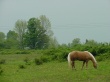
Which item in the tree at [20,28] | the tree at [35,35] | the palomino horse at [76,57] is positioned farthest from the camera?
the tree at [20,28]

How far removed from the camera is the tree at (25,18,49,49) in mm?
65938

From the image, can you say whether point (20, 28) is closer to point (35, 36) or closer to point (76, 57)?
point (35, 36)

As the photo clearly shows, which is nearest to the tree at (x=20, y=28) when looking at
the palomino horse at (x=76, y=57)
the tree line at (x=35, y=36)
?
the tree line at (x=35, y=36)

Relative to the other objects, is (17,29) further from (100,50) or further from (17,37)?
(100,50)

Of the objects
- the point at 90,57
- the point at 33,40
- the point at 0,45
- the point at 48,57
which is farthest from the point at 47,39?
the point at 90,57

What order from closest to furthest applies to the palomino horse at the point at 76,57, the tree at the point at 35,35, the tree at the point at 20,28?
the palomino horse at the point at 76,57
the tree at the point at 35,35
the tree at the point at 20,28

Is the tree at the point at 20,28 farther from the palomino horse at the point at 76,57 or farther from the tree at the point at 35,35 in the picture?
the palomino horse at the point at 76,57

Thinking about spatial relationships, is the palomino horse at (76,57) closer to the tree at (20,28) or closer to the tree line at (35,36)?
the tree line at (35,36)

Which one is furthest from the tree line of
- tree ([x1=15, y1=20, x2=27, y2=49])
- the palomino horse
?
the palomino horse

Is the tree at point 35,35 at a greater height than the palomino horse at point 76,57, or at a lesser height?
greater

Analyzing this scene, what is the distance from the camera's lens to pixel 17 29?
77750 mm

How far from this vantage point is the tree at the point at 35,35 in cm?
6594

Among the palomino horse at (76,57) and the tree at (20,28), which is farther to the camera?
the tree at (20,28)

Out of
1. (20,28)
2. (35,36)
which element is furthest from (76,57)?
(20,28)
